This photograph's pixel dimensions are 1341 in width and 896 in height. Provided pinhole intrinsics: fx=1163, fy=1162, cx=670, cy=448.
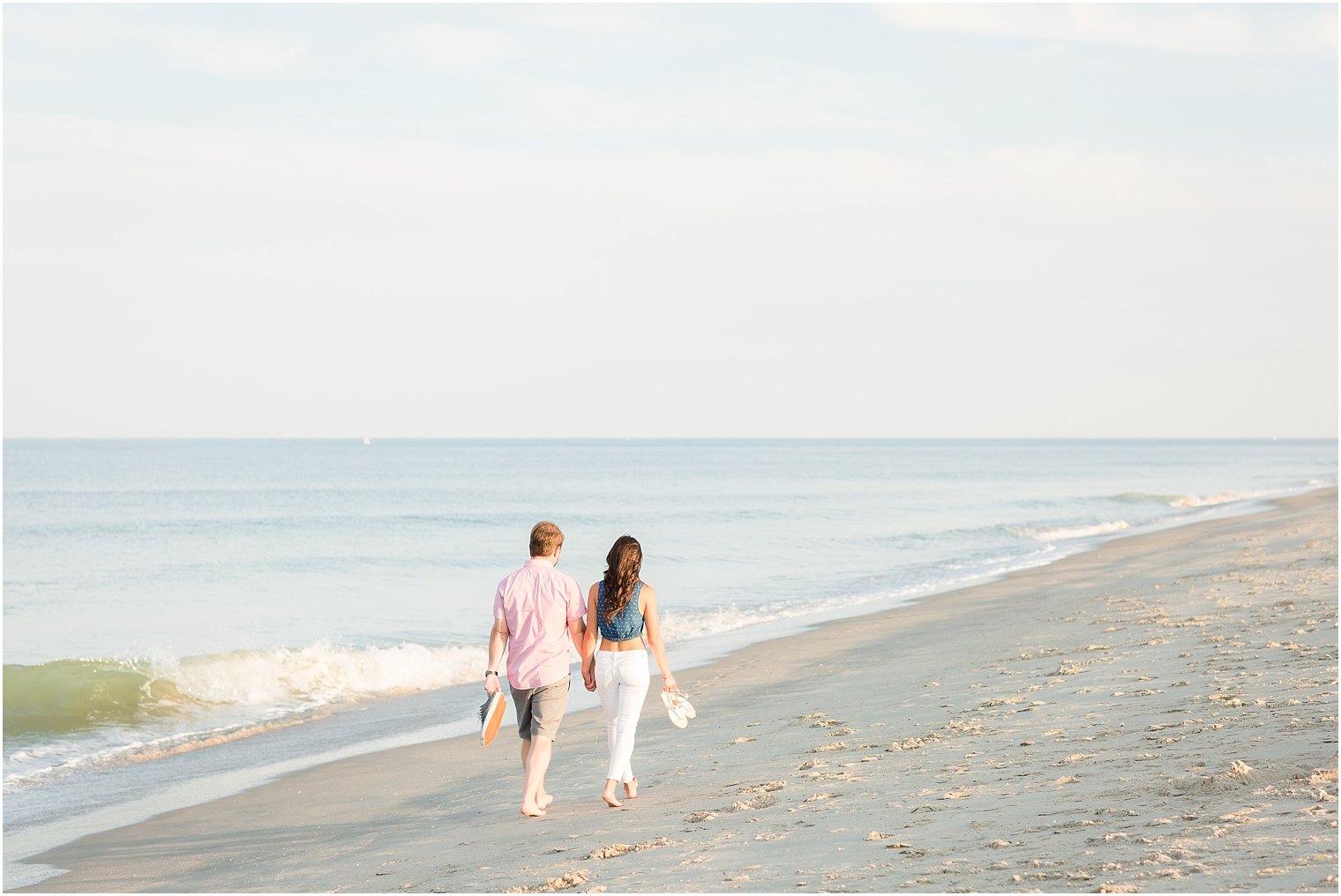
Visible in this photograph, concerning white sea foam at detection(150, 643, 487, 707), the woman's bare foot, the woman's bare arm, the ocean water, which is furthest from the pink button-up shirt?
white sea foam at detection(150, 643, 487, 707)

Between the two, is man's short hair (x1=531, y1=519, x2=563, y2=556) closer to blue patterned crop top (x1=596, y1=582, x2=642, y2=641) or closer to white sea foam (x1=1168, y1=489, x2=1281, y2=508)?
blue patterned crop top (x1=596, y1=582, x2=642, y2=641)

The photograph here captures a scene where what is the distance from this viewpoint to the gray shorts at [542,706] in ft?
22.4

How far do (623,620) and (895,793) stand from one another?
6.00 ft

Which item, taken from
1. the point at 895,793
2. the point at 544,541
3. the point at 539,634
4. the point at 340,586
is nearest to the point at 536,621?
the point at 539,634

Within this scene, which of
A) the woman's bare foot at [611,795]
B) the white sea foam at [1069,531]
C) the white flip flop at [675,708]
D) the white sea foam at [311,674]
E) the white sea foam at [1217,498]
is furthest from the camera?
the white sea foam at [1217,498]

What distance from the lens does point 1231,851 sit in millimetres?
4547

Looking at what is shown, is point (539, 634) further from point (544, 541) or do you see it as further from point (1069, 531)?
point (1069, 531)

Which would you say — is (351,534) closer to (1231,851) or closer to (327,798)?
(327,798)

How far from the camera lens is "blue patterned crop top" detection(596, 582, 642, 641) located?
6902 mm

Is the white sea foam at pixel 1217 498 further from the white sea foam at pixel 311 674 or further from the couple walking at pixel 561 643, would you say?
the couple walking at pixel 561 643

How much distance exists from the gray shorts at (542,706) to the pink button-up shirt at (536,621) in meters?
0.05

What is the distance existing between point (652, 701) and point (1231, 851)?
7.66m

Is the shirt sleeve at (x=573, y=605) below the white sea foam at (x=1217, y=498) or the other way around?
the other way around

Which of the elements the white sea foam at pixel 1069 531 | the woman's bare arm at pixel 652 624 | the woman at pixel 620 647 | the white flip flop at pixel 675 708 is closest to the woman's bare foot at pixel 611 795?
the woman at pixel 620 647
